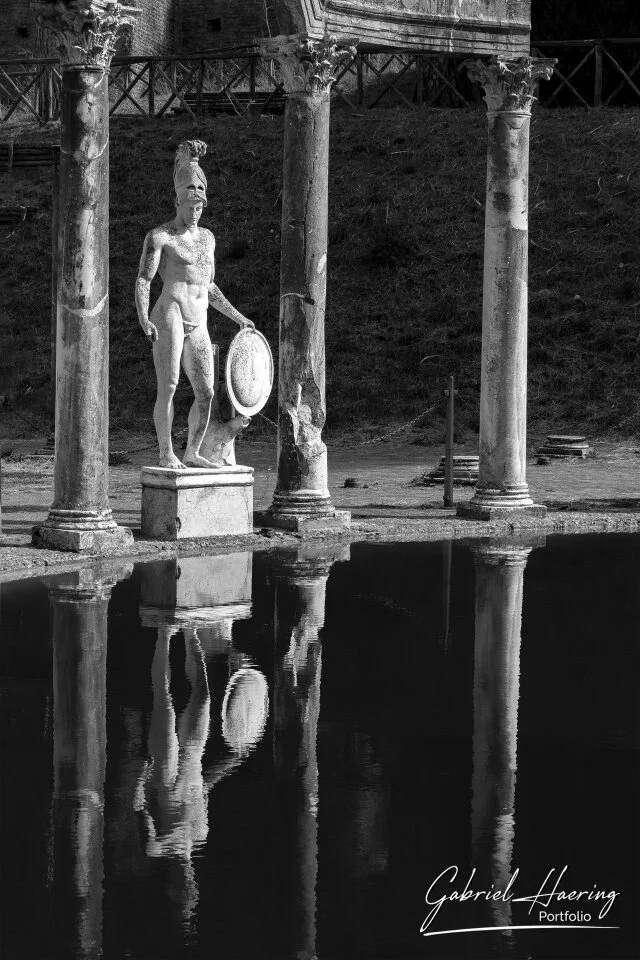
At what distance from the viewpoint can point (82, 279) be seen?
1227 centimetres

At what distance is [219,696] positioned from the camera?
26.0ft

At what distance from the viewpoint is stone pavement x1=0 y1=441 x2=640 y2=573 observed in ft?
44.6

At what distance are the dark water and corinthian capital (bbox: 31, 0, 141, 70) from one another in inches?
167

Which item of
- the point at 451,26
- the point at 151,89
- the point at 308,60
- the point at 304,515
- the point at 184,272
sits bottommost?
the point at 304,515

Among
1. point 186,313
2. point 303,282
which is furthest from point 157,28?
point 186,313

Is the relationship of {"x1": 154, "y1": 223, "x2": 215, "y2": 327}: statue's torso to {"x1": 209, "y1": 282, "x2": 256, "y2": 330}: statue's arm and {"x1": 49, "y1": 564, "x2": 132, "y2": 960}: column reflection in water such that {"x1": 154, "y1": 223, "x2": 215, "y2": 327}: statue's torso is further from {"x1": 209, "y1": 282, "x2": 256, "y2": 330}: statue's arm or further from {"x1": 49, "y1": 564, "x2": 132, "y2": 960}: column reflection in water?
{"x1": 49, "y1": 564, "x2": 132, "y2": 960}: column reflection in water

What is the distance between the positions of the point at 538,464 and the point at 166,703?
1389 centimetres

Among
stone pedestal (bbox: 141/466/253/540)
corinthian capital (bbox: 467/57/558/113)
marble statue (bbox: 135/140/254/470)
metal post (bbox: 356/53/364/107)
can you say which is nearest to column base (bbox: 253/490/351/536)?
stone pedestal (bbox: 141/466/253/540)

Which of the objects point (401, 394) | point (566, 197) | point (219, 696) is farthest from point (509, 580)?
point (566, 197)

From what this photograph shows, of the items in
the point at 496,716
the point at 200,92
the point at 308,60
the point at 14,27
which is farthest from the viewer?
the point at 14,27

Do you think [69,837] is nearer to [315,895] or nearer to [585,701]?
Result: [315,895]

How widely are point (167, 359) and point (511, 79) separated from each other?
4731 millimetres

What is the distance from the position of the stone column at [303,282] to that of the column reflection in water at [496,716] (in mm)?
1896

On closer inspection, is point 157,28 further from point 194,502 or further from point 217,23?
point 194,502
